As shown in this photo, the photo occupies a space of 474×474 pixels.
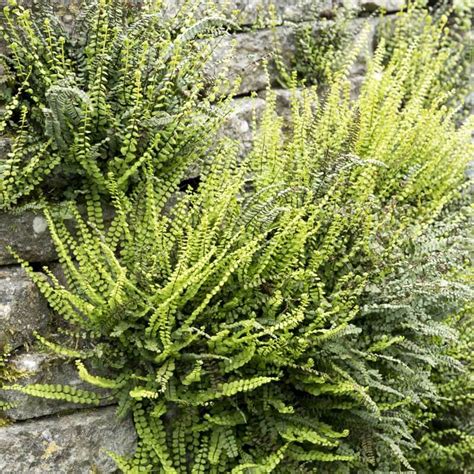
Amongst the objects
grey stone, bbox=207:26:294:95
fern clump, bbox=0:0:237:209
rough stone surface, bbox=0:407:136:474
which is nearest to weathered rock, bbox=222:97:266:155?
grey stone, bbox=207:26:294:95

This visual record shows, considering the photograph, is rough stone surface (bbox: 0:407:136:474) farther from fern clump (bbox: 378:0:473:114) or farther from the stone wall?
fern clump (bbox: 378:0:473:114)

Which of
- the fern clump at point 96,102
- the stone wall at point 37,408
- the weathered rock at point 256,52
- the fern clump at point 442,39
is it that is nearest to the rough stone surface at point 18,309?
the stone wall at point 37,408

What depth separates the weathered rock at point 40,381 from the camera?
113 inches

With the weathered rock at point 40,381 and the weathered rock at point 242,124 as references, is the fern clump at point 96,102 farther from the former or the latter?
the weathered rock at point 40,381

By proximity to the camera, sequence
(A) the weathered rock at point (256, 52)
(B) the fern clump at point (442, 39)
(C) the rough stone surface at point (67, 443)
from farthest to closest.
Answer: (B) the fern clump at point (442, 39) → (A) the weathered rock at point (256, 52) → (C) the rough stone surface at point (67, 443)

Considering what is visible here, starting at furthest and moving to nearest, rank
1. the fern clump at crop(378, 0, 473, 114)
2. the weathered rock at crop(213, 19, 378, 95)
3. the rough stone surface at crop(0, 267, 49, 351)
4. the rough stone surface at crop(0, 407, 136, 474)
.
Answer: the fern clump at crop(378, 0, 473, 114), the weathered rock at crop(213, 19, 378, 95), the rough stone surface at crop(0, 267, 49, 351), the rough stone surface at crop(0, 407, 136, 474)

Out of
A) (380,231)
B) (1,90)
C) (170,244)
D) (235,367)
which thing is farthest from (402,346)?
(1,90)

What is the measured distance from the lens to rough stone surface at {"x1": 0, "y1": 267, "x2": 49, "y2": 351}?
2916mm

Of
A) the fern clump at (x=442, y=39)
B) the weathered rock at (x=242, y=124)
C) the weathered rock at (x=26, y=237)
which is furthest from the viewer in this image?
the fern clump at (x=442, y=39)

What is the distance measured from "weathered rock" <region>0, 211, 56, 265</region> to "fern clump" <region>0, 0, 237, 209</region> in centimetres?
11

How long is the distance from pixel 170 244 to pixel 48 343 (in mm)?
658

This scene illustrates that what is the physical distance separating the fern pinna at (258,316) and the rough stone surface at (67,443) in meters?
0.11

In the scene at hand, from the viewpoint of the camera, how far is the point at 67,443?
9.47ft

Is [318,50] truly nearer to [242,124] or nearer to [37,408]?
[242,124]
